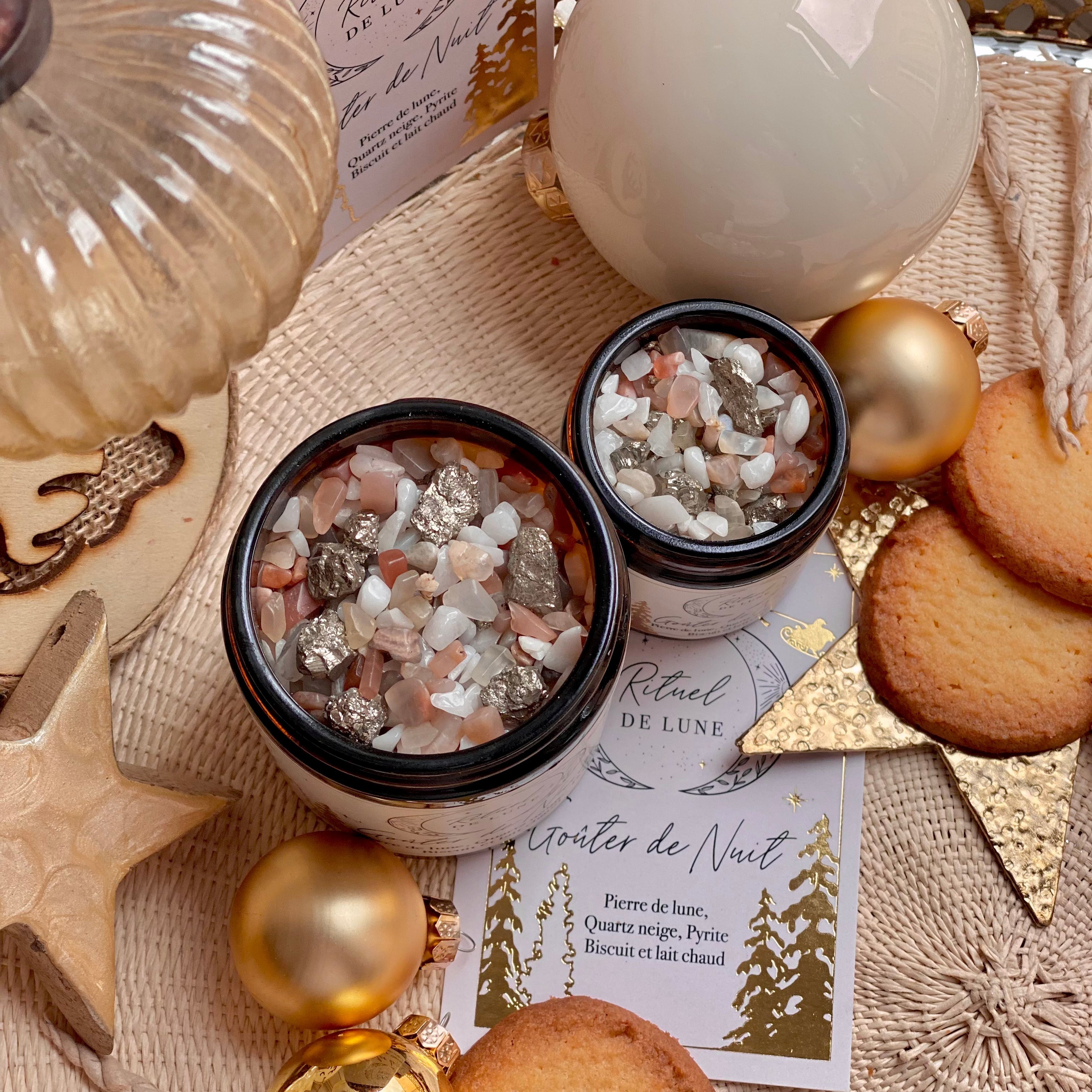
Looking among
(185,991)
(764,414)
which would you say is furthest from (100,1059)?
(764,414)

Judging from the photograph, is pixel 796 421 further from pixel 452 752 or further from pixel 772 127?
pixel 452 752

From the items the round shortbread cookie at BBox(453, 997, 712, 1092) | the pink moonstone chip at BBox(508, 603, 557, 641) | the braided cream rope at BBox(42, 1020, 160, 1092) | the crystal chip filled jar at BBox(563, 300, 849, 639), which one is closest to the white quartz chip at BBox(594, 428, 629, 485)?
the crystal chip filled jar at BBox(563, 300, 849, 639)

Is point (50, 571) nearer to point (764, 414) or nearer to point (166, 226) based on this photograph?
point (166, 226)

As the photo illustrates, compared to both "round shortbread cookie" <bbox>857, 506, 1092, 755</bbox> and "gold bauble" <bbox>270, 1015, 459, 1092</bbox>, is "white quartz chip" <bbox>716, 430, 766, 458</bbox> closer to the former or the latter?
"round shortbread cookie" <bbox>857, 506, 1092, 755</bbox>

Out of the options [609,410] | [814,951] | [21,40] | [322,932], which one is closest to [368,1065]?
[322,932]

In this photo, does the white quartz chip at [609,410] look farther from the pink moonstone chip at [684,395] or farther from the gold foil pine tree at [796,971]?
the gold foil pine tree at [796,971]

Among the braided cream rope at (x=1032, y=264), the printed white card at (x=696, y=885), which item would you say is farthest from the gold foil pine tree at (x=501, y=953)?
the braided cream rope at (x=1032, y=264)
